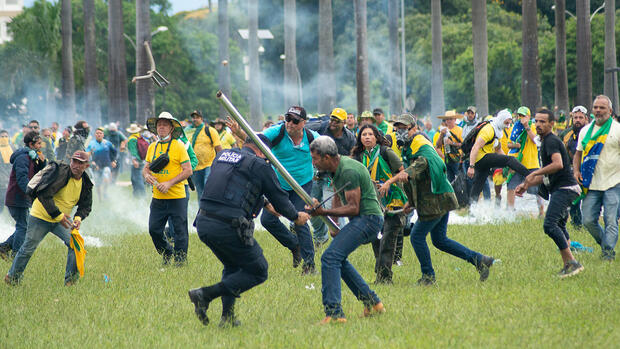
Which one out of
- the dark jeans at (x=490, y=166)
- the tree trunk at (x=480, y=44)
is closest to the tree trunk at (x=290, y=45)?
the tree trunk at (x=480, y=44)

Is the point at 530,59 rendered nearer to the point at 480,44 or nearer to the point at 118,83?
the point at 480,44

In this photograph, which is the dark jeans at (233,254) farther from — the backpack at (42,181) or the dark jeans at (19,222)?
the dark jeans at (19,222)

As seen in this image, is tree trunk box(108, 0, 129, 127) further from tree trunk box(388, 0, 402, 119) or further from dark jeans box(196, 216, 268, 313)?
dark jeans box(196, 216, 268, 313)

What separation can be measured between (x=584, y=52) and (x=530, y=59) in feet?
15.4

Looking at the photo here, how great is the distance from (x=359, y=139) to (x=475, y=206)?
7000mm

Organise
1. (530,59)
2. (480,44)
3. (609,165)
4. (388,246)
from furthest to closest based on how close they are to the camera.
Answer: (480,44), (530,59), (609,165), (388,246)

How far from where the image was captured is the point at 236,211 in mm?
7145

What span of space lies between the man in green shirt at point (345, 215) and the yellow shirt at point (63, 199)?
11.9 feet

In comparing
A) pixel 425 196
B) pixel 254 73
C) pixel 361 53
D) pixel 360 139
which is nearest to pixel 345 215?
pixel 425 196

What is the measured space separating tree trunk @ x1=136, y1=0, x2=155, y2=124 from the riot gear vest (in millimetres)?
17559

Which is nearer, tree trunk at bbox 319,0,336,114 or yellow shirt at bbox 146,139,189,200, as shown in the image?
yellow shirt at bbox 146,139,189,200

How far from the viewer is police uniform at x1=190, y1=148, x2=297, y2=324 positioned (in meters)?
7.12

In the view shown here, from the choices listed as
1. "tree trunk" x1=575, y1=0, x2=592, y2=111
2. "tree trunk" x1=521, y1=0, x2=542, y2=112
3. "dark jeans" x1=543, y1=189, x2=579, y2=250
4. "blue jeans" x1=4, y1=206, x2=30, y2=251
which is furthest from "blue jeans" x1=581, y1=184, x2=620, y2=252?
"tree trunk" x1=575, y1=0, x2=592, y2=111

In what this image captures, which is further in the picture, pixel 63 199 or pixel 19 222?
pixel 19 222
